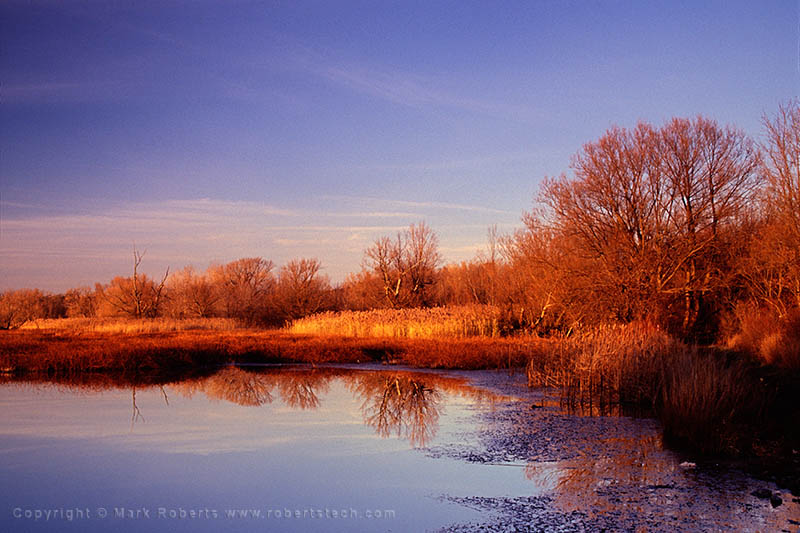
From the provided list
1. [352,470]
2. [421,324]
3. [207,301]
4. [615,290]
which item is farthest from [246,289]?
[352,470]

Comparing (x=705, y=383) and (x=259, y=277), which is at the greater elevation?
(x=259, y=277)

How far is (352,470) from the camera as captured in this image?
7.61 m

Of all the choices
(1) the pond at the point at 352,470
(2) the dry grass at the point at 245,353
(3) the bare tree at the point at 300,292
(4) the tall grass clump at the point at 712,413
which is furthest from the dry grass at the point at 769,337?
(3) the bare tree at the point at 300,292

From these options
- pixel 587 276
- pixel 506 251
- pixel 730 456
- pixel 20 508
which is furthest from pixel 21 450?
pixel 506 251

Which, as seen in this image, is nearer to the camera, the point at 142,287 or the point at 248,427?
the point at 248,427

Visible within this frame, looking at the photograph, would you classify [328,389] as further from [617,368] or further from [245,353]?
[245,353]

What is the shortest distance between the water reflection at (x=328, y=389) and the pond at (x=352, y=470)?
0.37 ft

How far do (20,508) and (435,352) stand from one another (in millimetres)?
14859

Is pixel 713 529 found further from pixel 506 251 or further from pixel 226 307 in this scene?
pixel 226 307

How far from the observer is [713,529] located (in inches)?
215

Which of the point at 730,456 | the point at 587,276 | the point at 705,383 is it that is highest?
the point at 587,276

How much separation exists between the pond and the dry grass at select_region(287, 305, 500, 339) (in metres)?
12.4

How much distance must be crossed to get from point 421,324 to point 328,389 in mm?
11237

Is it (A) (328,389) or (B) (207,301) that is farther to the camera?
(B) (207,301)
